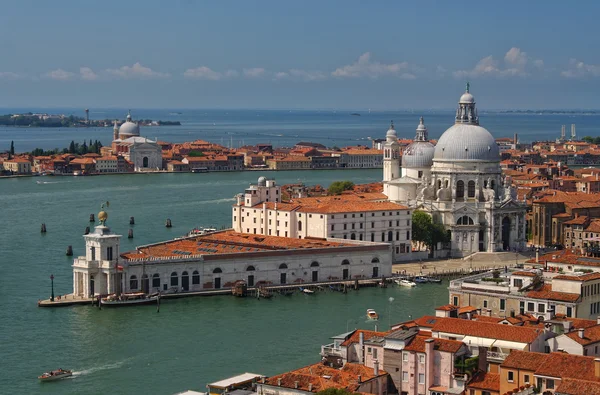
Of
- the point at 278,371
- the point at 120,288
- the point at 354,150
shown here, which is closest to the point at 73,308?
the point at 120,288

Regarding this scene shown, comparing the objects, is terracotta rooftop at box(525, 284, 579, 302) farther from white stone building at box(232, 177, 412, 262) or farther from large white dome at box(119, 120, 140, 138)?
large white dome at box(119, 120, 140, 138)

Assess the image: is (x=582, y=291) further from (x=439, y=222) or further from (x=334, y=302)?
(x=439, y=222)

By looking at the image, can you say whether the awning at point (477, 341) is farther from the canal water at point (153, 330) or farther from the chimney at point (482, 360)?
the canal water at point (153, 330)

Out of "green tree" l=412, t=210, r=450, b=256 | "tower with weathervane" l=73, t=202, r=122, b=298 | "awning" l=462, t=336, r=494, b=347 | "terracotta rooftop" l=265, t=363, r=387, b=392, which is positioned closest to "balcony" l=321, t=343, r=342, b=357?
"terracotta rooftop" l=265, t=363, r=387, b=392

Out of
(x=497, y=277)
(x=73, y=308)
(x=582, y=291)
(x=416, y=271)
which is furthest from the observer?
(x=416, y=271)

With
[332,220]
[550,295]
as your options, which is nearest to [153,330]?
[550,295]

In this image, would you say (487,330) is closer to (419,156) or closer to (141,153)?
(419,156)

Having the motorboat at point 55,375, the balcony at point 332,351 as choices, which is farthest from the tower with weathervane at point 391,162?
the balcony at point 332,351
